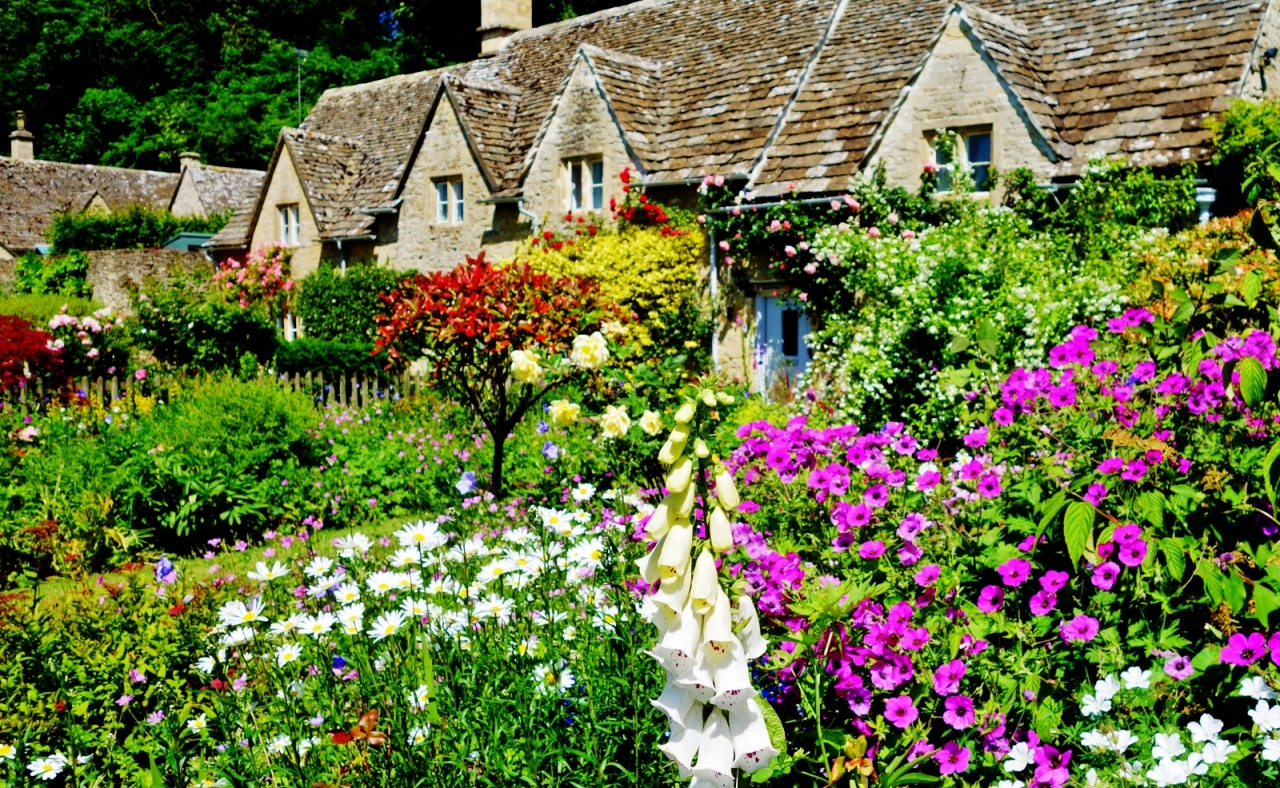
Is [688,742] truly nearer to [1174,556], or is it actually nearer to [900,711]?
[900,711]

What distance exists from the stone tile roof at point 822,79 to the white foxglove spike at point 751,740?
1227cm

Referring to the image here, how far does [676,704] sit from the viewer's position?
2.09m

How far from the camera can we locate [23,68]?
51.1 metres

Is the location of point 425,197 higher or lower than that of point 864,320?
higher

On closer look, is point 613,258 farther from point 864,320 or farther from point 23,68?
point 23,68

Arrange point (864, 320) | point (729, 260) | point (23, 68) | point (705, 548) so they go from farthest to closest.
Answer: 1. point (23, 68)
2. point (729, 260)
3. point (864, 320)
4. point (705, 548)

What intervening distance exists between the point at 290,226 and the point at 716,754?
24.7m

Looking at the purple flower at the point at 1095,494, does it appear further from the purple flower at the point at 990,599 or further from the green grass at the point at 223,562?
the green grass at the point at 223,562

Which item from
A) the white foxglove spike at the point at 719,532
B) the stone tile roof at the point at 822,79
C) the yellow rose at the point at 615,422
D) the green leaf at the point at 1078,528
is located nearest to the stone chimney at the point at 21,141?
the stone tile roof at the point at 822,79

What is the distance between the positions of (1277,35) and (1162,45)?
1584 mm

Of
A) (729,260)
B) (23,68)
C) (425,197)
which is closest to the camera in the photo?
(729,260)

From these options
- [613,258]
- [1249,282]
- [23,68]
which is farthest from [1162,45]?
Result: [23,68]

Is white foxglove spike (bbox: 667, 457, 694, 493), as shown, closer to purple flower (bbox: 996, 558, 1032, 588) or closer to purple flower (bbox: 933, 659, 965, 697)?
purple flower (bbox: 933, 659, 965, 697)

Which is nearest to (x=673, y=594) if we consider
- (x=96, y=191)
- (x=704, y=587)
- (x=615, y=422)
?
(x=704, y=587)
